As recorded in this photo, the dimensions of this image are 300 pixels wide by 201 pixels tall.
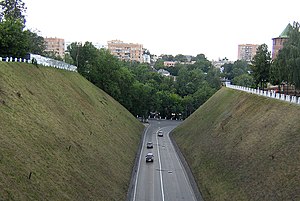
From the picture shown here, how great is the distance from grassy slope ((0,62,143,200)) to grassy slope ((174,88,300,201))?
7688 millimetres

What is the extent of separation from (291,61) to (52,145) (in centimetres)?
3081

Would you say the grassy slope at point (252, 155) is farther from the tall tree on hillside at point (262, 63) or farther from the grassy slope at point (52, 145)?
the tall tree on hillside at point (262, 63)

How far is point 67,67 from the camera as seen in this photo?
65.9 metres

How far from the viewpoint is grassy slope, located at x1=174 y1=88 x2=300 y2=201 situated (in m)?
23.7

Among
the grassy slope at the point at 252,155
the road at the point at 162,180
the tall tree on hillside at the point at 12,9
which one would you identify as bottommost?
the road at the point at 162,180

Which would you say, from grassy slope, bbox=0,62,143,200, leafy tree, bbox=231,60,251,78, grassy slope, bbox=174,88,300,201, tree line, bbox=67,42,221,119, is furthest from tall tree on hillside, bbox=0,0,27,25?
leafy tree, bbox=231,60,251,78

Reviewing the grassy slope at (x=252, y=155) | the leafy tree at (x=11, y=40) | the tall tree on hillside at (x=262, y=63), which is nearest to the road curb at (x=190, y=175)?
the grassy slope at (x=252, y=155)

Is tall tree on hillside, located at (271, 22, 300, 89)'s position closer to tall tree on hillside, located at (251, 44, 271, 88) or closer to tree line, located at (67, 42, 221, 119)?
tall tree on hillside, located at (251, 44, 271, 88)

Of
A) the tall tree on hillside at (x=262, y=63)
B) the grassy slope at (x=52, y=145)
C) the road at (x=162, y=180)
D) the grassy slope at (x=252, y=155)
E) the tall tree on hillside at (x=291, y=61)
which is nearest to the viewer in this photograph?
the grassy slope at (x=52, y=145)

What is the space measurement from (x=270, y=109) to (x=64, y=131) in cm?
1995

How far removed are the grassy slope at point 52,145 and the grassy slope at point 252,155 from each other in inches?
303

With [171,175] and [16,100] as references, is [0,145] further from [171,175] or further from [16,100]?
[171,175]

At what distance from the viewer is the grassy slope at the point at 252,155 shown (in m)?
23.7

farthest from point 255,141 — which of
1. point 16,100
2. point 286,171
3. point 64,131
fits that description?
point 16,100
